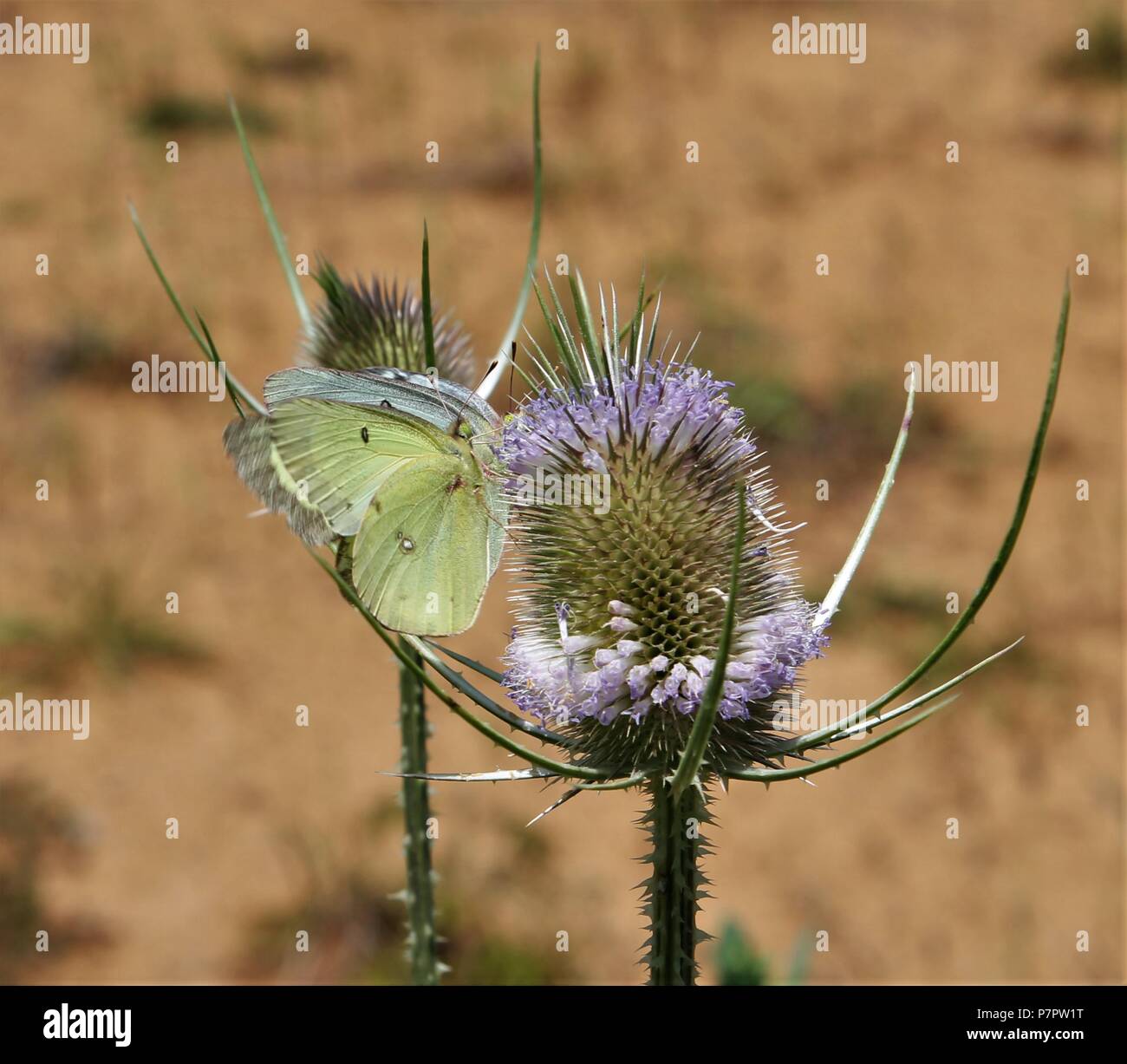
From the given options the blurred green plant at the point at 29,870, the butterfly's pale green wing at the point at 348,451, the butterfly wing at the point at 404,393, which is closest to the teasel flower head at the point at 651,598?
the butterfly wing at the point at 404,393

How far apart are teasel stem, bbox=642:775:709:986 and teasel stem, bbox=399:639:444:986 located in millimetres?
916

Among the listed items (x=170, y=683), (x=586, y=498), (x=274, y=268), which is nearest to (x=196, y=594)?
(x=170, y=683)

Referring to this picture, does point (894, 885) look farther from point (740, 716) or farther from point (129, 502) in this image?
point (129, 502)

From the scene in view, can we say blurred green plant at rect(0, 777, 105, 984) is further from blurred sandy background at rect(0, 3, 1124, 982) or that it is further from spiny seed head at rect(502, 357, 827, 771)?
spiny seed head at rect(502, 357, 827, 771)

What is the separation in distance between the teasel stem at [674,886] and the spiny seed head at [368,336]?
1.80 meters

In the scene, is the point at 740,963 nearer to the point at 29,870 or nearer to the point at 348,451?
the point at 348,451

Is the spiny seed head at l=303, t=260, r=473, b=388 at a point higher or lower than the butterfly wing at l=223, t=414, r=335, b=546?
higher

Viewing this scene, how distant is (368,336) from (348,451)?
30.5 inches

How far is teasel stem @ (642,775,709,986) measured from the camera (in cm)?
232

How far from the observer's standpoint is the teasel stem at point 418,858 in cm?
308

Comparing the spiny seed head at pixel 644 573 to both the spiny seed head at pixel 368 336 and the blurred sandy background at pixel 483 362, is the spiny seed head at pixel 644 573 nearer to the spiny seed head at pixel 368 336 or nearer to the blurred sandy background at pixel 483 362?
the spiny seed head at pixel 368 336

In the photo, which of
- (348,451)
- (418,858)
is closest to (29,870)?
(418,858)

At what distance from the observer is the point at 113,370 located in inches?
369

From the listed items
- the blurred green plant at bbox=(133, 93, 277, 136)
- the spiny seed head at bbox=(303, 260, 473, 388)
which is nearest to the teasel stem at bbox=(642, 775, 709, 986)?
the spiny seed head at bbox=(303, 260, 473, 388)
